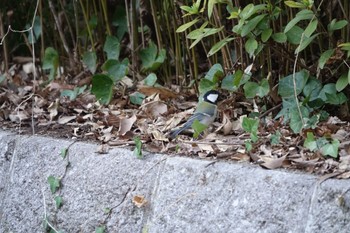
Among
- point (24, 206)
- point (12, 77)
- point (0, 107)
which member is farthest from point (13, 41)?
point (24, 206)

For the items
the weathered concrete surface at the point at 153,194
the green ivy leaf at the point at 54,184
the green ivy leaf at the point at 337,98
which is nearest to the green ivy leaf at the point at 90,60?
the weathered concrete surface at the point at 153,194

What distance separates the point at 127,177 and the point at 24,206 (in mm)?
734

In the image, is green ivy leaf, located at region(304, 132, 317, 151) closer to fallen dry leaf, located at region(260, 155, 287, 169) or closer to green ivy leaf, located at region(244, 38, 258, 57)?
fallen dry leaf, located at region(260, 155, 287, 169)

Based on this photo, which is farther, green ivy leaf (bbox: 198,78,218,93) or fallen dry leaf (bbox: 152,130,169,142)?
green ivy leaf (bbox: 198,78,218,93)

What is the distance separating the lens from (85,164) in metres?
3.94

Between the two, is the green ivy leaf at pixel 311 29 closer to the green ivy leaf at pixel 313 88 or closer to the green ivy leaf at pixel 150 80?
the green ivy leaf at pixel 313 88

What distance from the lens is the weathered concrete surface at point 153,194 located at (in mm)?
3043

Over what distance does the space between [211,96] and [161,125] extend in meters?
0.33

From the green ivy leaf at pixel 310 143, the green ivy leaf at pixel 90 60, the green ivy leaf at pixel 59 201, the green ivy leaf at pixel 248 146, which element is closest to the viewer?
the green ivy leaf at pixel 310 143

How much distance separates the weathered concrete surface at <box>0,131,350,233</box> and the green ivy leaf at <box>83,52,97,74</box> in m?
1.07

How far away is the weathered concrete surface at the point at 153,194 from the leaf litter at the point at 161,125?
14 cm

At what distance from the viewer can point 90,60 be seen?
530cm

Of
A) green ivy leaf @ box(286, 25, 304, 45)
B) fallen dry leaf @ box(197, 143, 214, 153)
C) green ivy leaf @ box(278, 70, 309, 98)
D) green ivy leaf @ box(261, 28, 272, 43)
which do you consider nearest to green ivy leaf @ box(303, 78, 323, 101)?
green ivy leaf @ box(278, 70, 309, 98)

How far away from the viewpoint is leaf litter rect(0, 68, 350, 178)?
3477 mm
